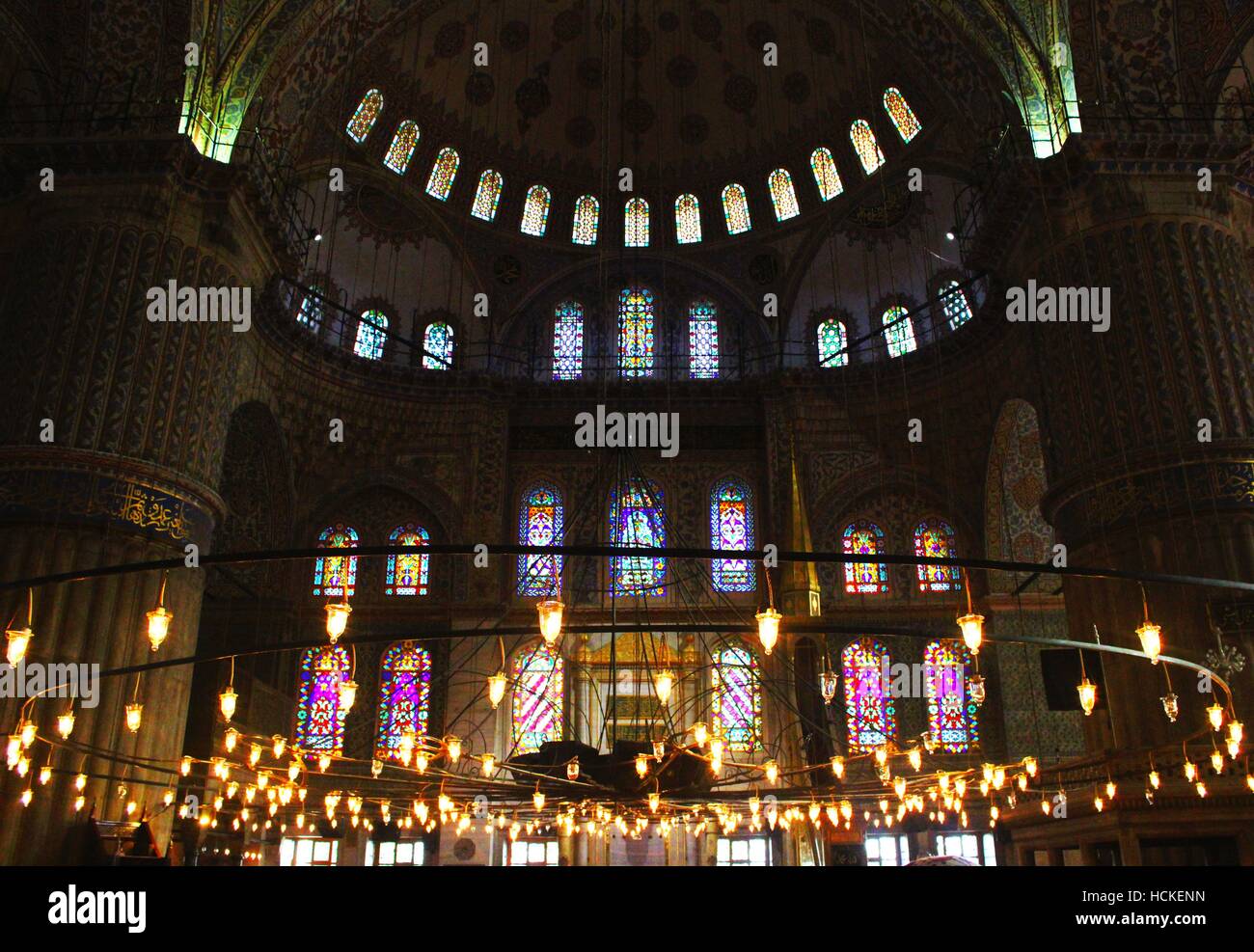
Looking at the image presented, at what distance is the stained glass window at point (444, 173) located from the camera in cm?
2180

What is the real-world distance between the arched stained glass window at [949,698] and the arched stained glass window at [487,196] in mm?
13243

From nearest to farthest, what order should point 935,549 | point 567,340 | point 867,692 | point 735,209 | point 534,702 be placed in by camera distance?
1. point 867,692
2. point 534,702
3. point 935,549
4. point 567,340
5. point 735,209

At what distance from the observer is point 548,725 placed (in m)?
20.1

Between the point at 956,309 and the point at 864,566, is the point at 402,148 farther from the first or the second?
the point at 864,566

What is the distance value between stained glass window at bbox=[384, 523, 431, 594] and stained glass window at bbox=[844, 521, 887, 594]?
853 centimetres

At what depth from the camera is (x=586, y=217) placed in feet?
75.4

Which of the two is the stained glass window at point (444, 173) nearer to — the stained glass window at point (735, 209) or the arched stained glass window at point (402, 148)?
the arched stained glass window at point (402, 148)

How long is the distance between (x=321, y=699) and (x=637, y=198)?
12971 millimetres

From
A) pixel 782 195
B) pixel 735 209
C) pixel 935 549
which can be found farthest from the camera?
pixel 735 209

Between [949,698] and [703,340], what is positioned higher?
[703,340]

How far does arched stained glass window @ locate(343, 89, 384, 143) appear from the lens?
65.7 ft

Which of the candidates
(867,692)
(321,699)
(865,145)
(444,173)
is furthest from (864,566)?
(444,173)

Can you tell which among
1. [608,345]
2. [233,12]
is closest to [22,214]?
[233,12]
